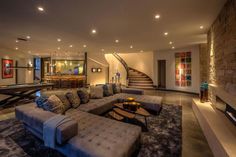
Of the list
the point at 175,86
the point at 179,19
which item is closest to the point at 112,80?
the point at 175,86

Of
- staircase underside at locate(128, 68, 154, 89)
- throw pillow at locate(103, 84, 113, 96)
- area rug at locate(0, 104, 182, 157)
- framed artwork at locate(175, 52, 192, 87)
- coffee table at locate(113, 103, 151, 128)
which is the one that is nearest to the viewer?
area rug at locate(0, 104, 182, 157)

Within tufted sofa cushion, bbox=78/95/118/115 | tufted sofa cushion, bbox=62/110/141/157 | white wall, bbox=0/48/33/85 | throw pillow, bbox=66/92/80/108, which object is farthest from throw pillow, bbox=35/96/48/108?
white wall, bbox=0/48/33/85

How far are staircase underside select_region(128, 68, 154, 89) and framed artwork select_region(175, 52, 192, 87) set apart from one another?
210cm

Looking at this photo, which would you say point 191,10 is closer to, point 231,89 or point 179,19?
point 179,19

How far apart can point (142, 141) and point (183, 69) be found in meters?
7.42

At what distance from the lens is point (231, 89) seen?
2469 millimetres

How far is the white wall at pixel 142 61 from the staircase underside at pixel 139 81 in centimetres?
46

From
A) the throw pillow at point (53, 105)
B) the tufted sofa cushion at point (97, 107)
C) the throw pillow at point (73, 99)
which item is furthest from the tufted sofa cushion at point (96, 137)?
the throw pillow at point (73, 99)

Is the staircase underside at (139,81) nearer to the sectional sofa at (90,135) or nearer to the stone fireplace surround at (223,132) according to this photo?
the stone fireplace surround at (223,132)

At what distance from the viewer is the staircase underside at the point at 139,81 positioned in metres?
10.1

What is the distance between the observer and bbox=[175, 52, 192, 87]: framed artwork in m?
8.20

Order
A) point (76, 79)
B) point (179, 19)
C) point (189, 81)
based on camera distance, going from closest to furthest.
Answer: point (179, 19) < point (189, 81) < point (76, 79)

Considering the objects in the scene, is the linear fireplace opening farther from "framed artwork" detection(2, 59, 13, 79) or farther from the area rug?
"framed artwork" detection(2, 59, 13, 79)

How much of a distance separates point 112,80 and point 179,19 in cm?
847
